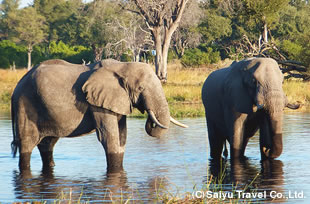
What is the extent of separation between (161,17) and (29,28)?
34014mm

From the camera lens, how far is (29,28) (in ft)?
208

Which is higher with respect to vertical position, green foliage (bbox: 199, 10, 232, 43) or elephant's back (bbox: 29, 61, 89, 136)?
green foliage (bbox: 199, 10, 232, 43)

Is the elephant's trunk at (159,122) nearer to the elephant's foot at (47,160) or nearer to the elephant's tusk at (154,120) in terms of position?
the elephant's tusk at (154,120)

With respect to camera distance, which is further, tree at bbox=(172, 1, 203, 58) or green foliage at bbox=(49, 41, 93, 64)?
green foliage at bbox=(49, 41, 93, 64)

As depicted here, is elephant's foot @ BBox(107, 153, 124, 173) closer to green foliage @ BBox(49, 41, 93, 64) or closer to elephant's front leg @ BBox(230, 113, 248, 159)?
elephant's front leg @ BBox(230, 113, 248, 159)

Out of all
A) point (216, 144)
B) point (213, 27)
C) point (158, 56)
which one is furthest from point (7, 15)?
point (216, 144)

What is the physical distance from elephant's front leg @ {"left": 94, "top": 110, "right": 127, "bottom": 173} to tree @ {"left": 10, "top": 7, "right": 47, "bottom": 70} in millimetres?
51100

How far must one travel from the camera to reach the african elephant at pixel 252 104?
9609 millimetres

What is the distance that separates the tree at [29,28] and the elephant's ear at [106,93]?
51.1m

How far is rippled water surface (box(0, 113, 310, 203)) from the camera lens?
8148mm

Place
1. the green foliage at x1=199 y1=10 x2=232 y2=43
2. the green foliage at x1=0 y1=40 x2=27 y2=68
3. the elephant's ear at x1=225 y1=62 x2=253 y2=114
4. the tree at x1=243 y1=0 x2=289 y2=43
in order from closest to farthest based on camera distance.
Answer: the elephant's ear at x1=225 y1=62 x2=253 y2=114 → the tree at x1=243 y1=0 x2=289 y2=43 → the green foliage at x1=0 y1=40 x2=27 y2=68 → the green foliage at x1=199 y1=10 x2=232 y2=43

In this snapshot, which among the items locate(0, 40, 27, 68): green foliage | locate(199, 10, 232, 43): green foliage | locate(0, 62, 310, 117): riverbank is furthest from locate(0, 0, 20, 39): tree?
locate(0, 62, 310, 117): riverbank

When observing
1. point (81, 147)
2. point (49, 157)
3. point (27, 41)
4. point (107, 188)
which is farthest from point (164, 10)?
point (27, 41)

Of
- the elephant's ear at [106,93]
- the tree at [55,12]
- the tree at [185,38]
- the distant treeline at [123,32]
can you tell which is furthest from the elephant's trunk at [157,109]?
the tree at [55,12]
